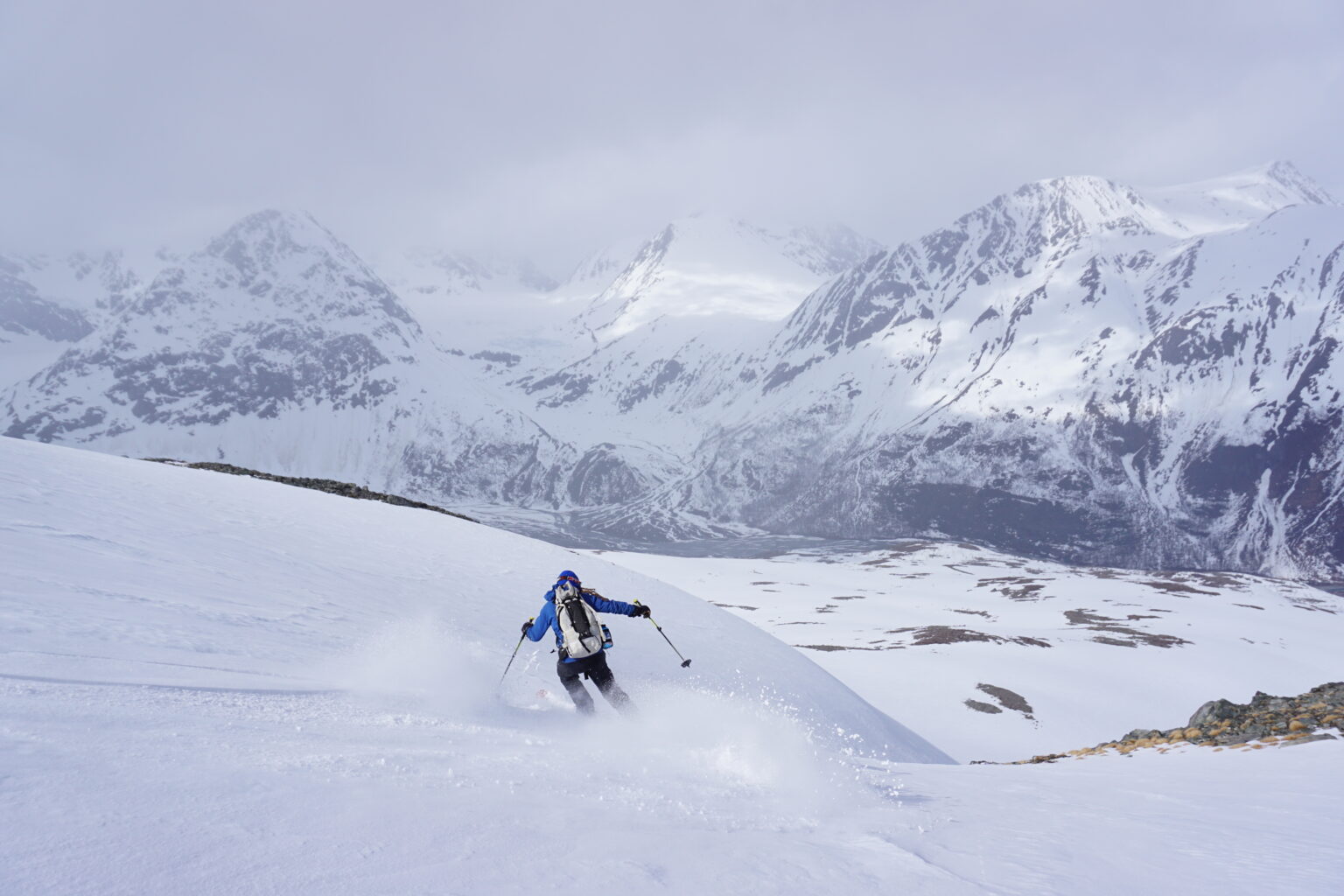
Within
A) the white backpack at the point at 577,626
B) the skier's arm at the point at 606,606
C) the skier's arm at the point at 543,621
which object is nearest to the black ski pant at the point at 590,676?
the white backpack at the point at 577,626

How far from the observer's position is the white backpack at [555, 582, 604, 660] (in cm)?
1211

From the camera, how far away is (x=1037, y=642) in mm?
66375

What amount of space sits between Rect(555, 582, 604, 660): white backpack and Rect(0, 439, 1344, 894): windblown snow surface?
1.04 metres

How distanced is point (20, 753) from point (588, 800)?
156 inches

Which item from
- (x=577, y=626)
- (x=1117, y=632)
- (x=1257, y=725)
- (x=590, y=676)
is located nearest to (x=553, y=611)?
(x=577, y=626)

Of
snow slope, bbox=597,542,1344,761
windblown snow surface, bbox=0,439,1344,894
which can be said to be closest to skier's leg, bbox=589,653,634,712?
windblown snow surface, bbox=0,439,1344,894

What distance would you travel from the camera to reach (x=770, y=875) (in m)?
4.96

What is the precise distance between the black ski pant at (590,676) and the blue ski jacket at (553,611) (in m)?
0.44

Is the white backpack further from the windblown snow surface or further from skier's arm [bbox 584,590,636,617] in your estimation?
the windblown snow surface

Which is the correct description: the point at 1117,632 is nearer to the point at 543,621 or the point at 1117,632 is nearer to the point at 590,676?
the point at 590,676

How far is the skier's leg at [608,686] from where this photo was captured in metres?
11.9

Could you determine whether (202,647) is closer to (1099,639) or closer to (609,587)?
(609,587)

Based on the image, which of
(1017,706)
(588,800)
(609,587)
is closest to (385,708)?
(588,800)

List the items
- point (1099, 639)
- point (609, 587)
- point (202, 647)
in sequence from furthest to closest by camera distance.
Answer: point (1099, 639) → point (609, 587) → point (202, 647)
